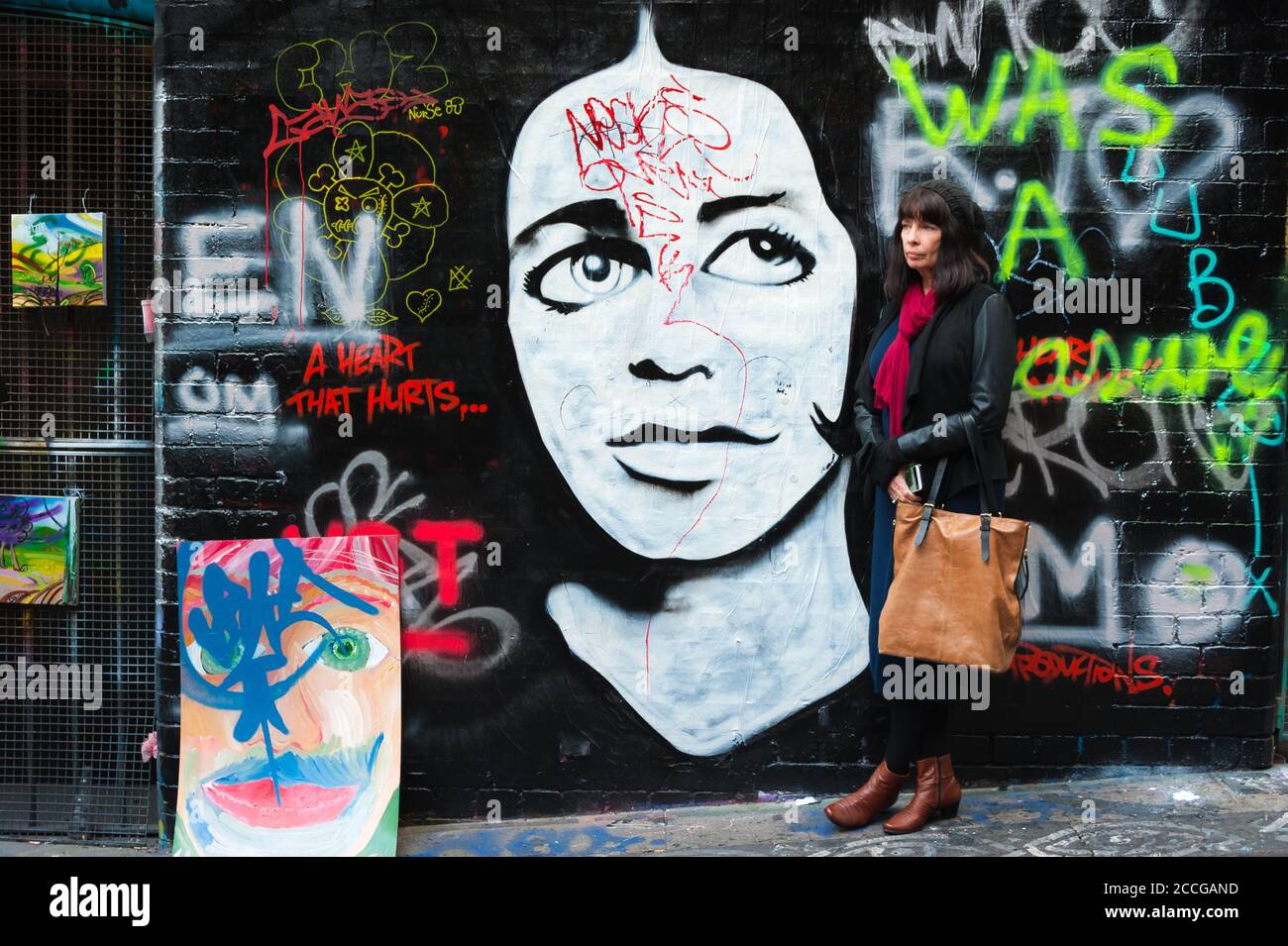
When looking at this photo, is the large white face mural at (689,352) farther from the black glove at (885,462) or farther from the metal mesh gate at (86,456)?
the metal mesh gate at (86,456)

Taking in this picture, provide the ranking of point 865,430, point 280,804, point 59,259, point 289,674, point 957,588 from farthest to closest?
point 59,259
point 289,674
point 280,804
point 865,430
point 957,588

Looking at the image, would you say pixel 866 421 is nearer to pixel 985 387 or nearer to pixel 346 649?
pixel 985 387

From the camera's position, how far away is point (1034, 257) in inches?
174

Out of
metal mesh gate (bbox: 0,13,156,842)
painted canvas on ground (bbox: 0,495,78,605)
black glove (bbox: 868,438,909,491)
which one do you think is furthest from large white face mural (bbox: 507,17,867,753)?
painted canvas on ground (bbox: 0,495,78,605)

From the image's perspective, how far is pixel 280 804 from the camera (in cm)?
432

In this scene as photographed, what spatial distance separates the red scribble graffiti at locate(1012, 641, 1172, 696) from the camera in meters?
4.52

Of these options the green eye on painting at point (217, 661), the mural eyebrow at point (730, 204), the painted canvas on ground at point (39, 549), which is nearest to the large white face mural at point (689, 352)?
the mural eyebrow at point (730, 204)

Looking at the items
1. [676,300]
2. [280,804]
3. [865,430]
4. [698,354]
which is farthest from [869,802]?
[280,804]

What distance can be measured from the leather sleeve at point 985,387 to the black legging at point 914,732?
0.91 m

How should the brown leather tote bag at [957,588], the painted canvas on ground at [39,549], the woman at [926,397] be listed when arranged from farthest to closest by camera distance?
the painted canvas on ground at [39,549] → the woman at [926,397] → the brown leather tote bag at [957,588]

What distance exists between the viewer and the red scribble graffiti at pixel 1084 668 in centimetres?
452

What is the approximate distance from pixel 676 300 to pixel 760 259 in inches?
13.8

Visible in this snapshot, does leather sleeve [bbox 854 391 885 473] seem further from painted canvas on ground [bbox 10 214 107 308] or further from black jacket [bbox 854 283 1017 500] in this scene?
painted canvas on ground [bbox 10 214 107 308]

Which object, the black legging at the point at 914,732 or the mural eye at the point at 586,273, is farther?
the mural eye at the point at 586,273
